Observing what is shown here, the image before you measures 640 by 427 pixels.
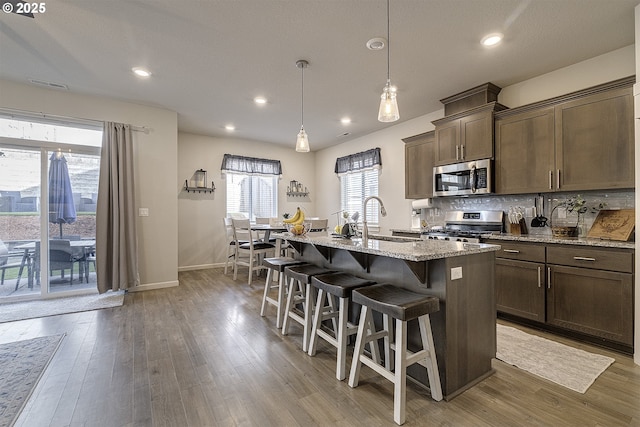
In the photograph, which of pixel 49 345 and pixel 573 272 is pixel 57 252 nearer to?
pixel 49 345

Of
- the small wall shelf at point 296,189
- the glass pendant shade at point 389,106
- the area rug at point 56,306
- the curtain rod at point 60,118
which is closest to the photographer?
the glass pendant shade at point 389,106

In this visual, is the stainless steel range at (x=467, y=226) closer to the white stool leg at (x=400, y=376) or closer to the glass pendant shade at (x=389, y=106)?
the glass pendant shade at (x=389, y=106)

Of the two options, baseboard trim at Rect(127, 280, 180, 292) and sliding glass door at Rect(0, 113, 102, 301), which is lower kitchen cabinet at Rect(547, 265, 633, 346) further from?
sliding glass door at Rect(0, 113, 102, 301)

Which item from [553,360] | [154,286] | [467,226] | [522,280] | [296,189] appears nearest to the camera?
[553,360]

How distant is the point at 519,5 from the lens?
2.21 meters

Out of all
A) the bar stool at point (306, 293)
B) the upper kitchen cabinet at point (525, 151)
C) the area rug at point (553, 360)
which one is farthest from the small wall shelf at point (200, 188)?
the area rug at point (553, 360)

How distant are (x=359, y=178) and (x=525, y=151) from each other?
3.31 metres

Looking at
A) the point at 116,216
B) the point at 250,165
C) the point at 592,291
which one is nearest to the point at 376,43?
the point at 592,291

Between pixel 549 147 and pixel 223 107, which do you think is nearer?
pixel 549 147

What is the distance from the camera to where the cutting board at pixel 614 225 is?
2.57 metres

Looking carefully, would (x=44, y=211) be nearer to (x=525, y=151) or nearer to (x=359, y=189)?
(x=359, y=189)

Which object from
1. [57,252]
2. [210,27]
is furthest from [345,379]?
[57,252]

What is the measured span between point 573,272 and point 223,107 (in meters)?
4.72

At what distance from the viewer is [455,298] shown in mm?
1851
